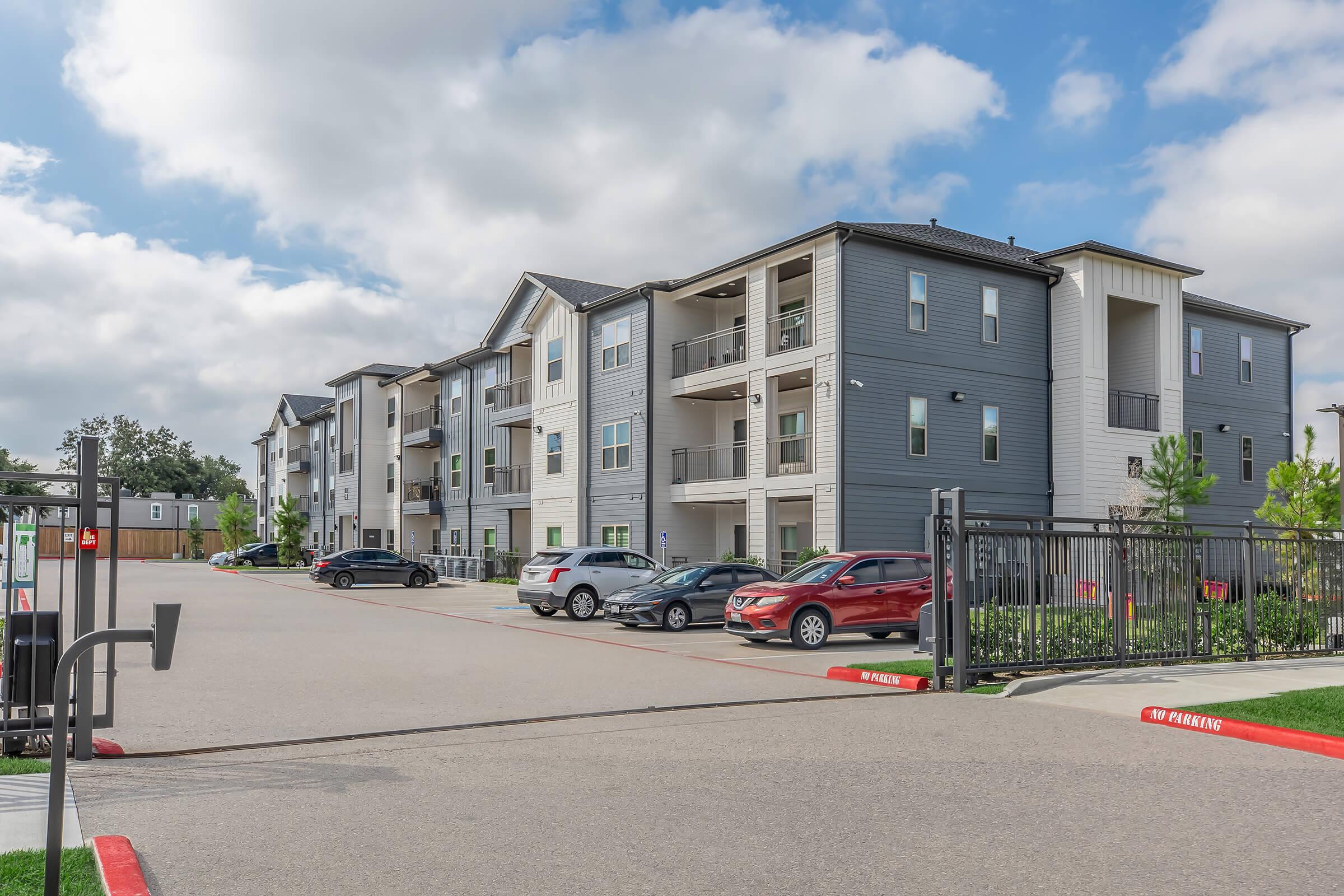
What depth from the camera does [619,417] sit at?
35.3 meters

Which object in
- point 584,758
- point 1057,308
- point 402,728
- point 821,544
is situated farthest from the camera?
point 1057,308

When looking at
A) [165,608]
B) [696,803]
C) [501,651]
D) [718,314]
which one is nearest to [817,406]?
[718,314]

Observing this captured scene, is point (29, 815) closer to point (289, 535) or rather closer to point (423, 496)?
point (423, 496)

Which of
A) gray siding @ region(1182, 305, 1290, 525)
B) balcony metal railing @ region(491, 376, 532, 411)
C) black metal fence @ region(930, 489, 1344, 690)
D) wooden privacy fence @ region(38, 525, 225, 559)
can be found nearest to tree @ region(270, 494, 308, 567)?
balcony metal railing @ region(491, 376, 532, 411)

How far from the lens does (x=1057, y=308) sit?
31.7 meters

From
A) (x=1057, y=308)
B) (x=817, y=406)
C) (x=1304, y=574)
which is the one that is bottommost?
(x=1304, y=574)

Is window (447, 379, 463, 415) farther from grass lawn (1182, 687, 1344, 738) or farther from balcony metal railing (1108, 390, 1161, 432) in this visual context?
grass lawn (1182, 687, 1344, 738)

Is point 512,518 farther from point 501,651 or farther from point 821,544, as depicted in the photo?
point 501,651

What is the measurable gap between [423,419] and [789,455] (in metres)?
25.8

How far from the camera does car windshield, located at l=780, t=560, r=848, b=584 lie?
1830 centimetres

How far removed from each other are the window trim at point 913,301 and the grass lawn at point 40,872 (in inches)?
1008

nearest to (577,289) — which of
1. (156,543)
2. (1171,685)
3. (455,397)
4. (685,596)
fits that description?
(455,397)

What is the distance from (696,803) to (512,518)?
3842cm

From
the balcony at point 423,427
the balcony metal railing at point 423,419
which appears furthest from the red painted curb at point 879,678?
the balcony metal railing at point 423,419
